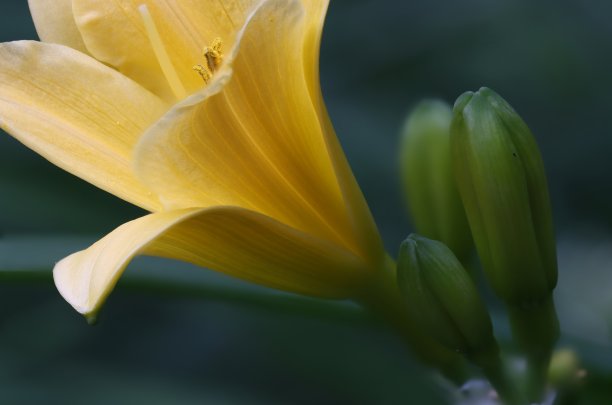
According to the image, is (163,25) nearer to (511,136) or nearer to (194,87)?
(194,87)

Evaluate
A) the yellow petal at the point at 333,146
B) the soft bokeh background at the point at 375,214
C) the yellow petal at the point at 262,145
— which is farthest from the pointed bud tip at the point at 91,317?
the soft bokeh background at the point at 375,214

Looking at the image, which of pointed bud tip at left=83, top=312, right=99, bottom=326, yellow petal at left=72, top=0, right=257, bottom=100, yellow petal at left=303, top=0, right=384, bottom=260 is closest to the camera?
pointed bud tip at left=83, top=312, right=99, bottom=326

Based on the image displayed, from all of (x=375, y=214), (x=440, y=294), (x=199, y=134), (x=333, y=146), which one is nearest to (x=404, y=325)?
(x=440, y=294)

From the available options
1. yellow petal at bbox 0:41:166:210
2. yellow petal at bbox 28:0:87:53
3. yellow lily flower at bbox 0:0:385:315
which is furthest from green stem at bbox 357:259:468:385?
yellow petal at bbox 28:0:87:53

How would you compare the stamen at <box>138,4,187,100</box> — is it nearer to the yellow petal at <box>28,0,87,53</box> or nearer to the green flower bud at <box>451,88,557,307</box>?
the yellow petal at <box>28,0,87,53</box>

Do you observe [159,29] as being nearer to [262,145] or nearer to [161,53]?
[161,53]

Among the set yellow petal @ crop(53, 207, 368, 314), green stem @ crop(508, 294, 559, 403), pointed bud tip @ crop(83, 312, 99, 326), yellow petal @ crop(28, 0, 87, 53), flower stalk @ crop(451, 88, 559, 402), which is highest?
yellow petal @ crop(28, 0, 87, 53)
